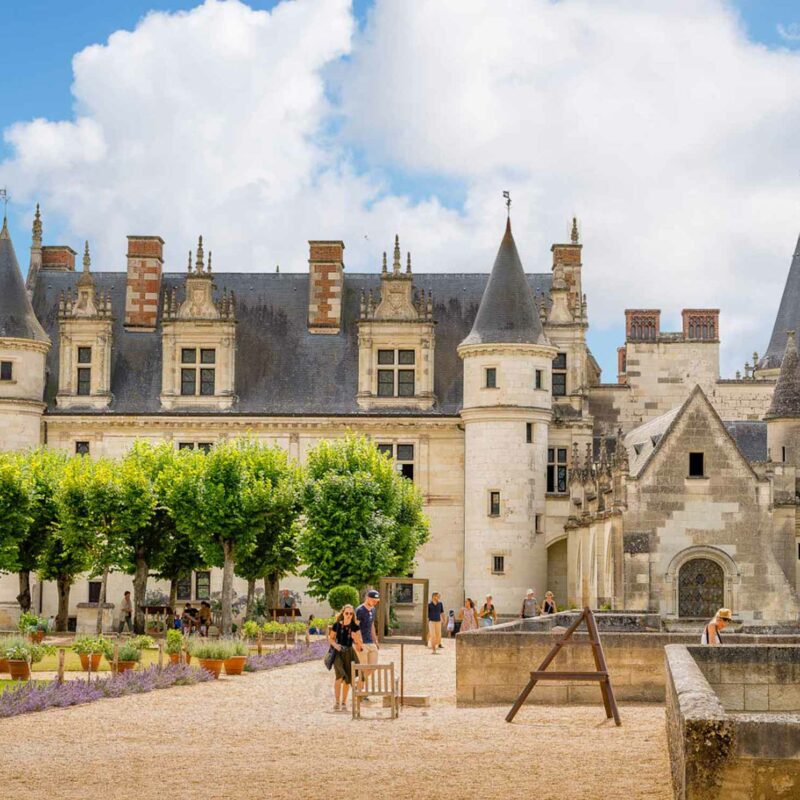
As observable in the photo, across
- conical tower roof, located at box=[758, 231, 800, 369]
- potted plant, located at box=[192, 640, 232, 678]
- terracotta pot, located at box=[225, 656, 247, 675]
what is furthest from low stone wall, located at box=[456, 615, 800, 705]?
conical tower roof, located at box=[758, 231, 800, 369]

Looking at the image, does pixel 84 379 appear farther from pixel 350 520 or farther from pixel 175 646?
pixel 175 646

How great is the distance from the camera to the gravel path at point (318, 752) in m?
12.9

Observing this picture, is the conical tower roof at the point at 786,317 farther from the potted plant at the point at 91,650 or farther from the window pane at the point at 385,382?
the potted plant at the point at 91,650

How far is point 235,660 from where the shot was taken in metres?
26.7

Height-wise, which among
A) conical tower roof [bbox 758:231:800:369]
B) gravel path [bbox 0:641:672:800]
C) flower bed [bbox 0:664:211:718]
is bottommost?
gravel path [bbox 0:641:672:800]

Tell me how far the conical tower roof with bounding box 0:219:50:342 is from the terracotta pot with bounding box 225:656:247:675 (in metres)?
23.7

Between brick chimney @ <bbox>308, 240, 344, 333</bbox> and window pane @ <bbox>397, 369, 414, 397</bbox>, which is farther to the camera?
brick chimney @ <bbox>308, 240, 344, 333</bbox>

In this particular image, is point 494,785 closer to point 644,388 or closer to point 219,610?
point 219,610

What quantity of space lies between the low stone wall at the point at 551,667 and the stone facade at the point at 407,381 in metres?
21.6

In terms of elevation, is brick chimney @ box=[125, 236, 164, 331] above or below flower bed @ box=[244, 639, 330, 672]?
above

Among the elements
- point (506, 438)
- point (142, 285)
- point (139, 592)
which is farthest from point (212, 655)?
point (142, 285)

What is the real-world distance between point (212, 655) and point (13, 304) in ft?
80.6

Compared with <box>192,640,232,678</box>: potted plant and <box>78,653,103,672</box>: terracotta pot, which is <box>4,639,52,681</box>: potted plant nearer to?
<box>78,653,103,672</box>: terracotta pot

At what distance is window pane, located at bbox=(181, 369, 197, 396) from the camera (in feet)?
163
